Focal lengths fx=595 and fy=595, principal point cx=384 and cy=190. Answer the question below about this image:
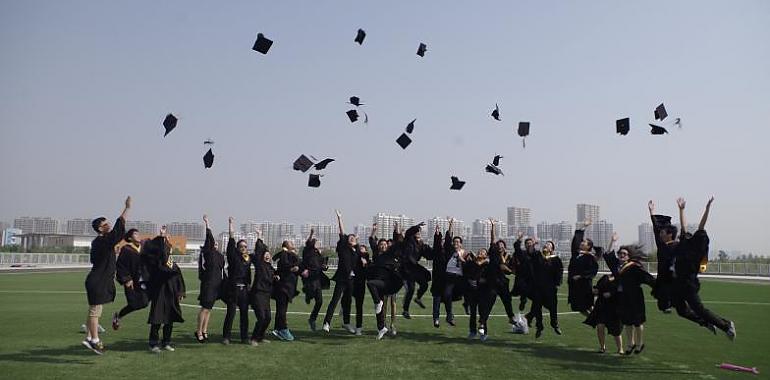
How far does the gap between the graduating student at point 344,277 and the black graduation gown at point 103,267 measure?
4.44m

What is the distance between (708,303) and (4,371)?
2215cm

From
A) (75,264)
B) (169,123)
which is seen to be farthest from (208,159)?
(75,264)

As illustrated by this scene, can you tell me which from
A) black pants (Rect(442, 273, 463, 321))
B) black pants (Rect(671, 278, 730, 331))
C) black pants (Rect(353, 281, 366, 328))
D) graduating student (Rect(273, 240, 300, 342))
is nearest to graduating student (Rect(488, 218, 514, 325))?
black pants (Rect(442, 273, 463, 321))

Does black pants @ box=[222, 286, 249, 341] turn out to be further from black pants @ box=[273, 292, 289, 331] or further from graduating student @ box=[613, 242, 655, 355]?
graduating student @ box=[613, 242, 655, 355]

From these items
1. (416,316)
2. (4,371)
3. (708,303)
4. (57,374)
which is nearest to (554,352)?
(416,316)

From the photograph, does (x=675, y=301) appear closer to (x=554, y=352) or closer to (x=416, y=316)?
(x=554, y=352)

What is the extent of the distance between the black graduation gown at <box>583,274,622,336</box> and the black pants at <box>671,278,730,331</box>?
3.35 ft

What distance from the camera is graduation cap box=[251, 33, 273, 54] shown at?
1469 centimetres

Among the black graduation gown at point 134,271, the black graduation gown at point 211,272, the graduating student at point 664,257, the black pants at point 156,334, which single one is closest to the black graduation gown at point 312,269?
the black graduation gown at point 211,272

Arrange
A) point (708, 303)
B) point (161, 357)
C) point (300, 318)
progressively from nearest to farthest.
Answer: point (161, 357), point (300, 318), point (708, 303)

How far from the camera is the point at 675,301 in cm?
957

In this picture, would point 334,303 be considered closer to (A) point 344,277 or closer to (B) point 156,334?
(A) point 344,277

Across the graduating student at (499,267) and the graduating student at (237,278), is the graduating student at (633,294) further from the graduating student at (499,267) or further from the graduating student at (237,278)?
the graduating student at (237,278)

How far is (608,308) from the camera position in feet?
34.4
